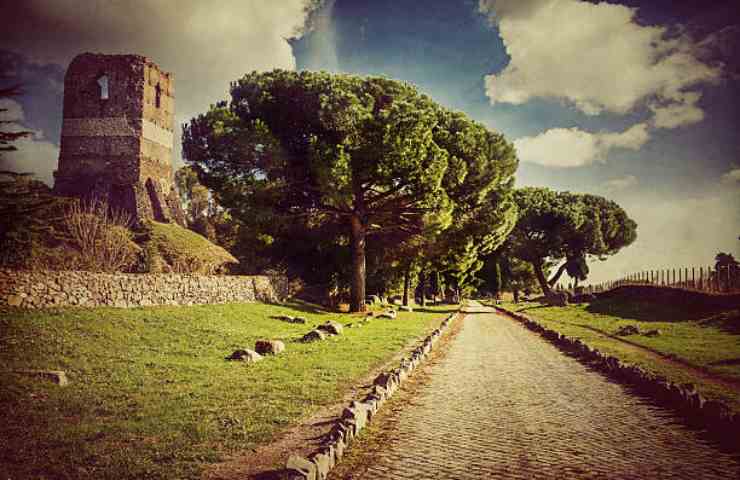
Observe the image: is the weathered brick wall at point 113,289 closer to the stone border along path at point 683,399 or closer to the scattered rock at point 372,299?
the scattered rock at point 372,299

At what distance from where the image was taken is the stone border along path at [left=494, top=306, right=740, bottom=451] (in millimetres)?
6543

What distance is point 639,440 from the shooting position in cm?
637

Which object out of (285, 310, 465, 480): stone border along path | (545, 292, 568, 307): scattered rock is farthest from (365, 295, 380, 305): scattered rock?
(285, 310, 465, 480): stone border along path

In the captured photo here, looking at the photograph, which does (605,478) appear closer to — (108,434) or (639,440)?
(639,440)

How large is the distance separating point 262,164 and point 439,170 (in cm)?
1076

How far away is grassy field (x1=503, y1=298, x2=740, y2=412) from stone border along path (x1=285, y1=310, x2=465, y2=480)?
5.75 meters

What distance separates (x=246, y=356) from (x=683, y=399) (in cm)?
992

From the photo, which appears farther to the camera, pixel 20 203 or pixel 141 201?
pixel 141 201

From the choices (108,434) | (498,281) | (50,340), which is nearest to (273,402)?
(108,434)

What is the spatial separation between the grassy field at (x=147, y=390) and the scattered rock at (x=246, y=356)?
322mm

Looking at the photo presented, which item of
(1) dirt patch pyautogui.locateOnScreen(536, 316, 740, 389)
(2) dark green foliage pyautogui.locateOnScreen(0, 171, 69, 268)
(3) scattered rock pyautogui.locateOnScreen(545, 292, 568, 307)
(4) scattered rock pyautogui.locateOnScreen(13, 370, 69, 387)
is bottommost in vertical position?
(4) scattered rock pyautogui.locateOnScreen(13, 370, 69, 387)

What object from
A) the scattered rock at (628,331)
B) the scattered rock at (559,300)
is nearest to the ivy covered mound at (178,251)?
the scattered rock at (628,331)

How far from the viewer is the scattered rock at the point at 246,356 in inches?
495

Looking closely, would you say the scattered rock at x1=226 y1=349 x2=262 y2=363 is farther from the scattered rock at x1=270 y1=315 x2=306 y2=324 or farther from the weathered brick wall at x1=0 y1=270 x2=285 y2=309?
the scattered rock at x1=270 y1=315 x2=306 y2=324
